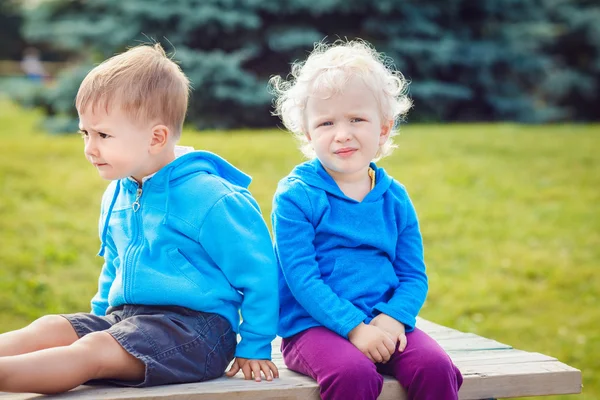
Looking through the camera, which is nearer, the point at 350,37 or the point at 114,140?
the point at 114,140

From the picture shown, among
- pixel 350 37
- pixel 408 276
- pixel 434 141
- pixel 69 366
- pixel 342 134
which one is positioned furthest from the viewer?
pixel 350 37

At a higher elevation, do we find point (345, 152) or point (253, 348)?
point (345, 152)

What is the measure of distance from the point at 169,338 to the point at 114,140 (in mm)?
621

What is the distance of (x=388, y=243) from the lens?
256 centimetres

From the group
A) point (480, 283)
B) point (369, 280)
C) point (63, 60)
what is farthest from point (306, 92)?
point (63, 60)

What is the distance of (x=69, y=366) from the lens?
2133 millimetres

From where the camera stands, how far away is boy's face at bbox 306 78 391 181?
2531 millimetres

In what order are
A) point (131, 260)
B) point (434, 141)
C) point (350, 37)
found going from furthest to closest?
point (350, 37), point (434, 141), point (131, 260)

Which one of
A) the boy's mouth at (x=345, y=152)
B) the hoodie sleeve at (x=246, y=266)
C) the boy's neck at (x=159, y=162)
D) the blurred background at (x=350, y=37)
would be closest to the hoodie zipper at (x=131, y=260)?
the boy's neck at (x=159, y=162)

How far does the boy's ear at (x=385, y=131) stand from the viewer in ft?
8.77

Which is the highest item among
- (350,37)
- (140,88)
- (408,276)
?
(350,37)

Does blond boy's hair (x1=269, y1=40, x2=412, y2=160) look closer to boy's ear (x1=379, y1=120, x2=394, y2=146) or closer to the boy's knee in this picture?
boy's ear (x1=379, y1=120, x2=394, y2=146)

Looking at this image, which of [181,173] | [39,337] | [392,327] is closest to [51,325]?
[39,337]

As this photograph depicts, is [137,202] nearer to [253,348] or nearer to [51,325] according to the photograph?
[51,325]
